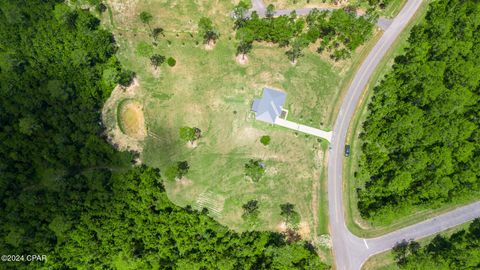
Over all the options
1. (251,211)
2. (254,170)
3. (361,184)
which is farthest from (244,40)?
(361,184)

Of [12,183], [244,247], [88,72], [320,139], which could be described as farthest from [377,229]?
[12,183]

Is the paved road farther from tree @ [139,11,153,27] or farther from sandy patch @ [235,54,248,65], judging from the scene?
tree @ [139,11,153,27]

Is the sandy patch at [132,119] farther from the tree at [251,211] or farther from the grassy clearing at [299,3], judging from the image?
the grassy clearing at [299,3]

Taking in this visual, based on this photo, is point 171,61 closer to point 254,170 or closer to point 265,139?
point 265,139

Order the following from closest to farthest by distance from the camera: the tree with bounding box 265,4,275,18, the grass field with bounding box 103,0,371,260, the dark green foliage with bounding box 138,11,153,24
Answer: the grass field with bounding box 103,0,371,260, the dark green foliage with bounding box 138,11,153,24, the tree with bounding box 265,4,275,18

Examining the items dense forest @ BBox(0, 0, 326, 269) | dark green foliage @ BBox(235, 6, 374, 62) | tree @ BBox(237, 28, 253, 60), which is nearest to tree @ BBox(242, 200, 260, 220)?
dense forest @ BBox(0, 0, 326, 269)

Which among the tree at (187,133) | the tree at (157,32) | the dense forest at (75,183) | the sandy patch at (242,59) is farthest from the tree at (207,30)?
the tree at (187,133)
